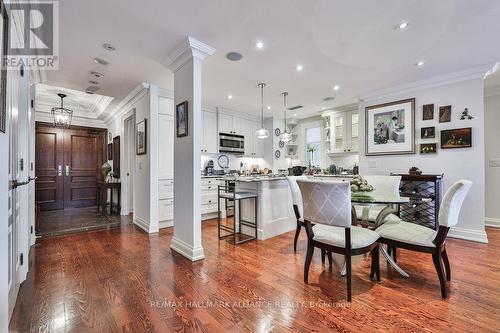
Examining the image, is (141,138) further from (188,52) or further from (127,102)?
(188,52)

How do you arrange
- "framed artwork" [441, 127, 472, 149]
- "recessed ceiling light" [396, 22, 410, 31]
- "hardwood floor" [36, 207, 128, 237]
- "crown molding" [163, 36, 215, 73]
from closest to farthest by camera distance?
"recessed ceiling light" [396, 22, 410, 31], "crown molding" [163, 36, 215, 73], "framed artwork" [441, 127, 472, 149], "hardwood floor" [36, 207, 128, 237]

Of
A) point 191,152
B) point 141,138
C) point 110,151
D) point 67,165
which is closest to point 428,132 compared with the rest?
point 191,152

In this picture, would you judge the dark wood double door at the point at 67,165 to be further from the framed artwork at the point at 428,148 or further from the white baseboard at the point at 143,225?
the framed artwork at the point at 428,148

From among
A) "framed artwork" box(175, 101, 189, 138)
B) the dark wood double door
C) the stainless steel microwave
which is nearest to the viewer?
"framed artwork" box(175, 101, 189, 138)

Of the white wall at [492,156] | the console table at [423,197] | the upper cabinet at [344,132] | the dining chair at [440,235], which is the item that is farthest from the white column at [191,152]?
the white wall at [492,156]

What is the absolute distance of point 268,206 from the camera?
348cm

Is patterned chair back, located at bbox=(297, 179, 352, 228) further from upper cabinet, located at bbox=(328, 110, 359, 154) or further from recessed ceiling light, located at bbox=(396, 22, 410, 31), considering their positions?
upper cabinet, located at bbox=(328, 110, 359, 154)

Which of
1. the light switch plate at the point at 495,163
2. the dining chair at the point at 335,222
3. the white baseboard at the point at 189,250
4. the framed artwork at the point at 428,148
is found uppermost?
the framed artwork at the point at 428,148

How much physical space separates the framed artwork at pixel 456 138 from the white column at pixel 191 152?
150 inches

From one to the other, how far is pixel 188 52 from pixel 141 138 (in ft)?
7.16

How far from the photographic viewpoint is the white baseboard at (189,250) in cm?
266

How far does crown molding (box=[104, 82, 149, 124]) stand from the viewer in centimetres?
393

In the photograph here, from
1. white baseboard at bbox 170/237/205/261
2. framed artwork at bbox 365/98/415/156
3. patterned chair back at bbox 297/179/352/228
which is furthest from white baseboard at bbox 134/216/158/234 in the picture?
framed artwork at bbox 365/98/415/156

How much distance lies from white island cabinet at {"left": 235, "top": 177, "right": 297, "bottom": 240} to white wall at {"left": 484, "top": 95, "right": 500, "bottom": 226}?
3.65 metres
